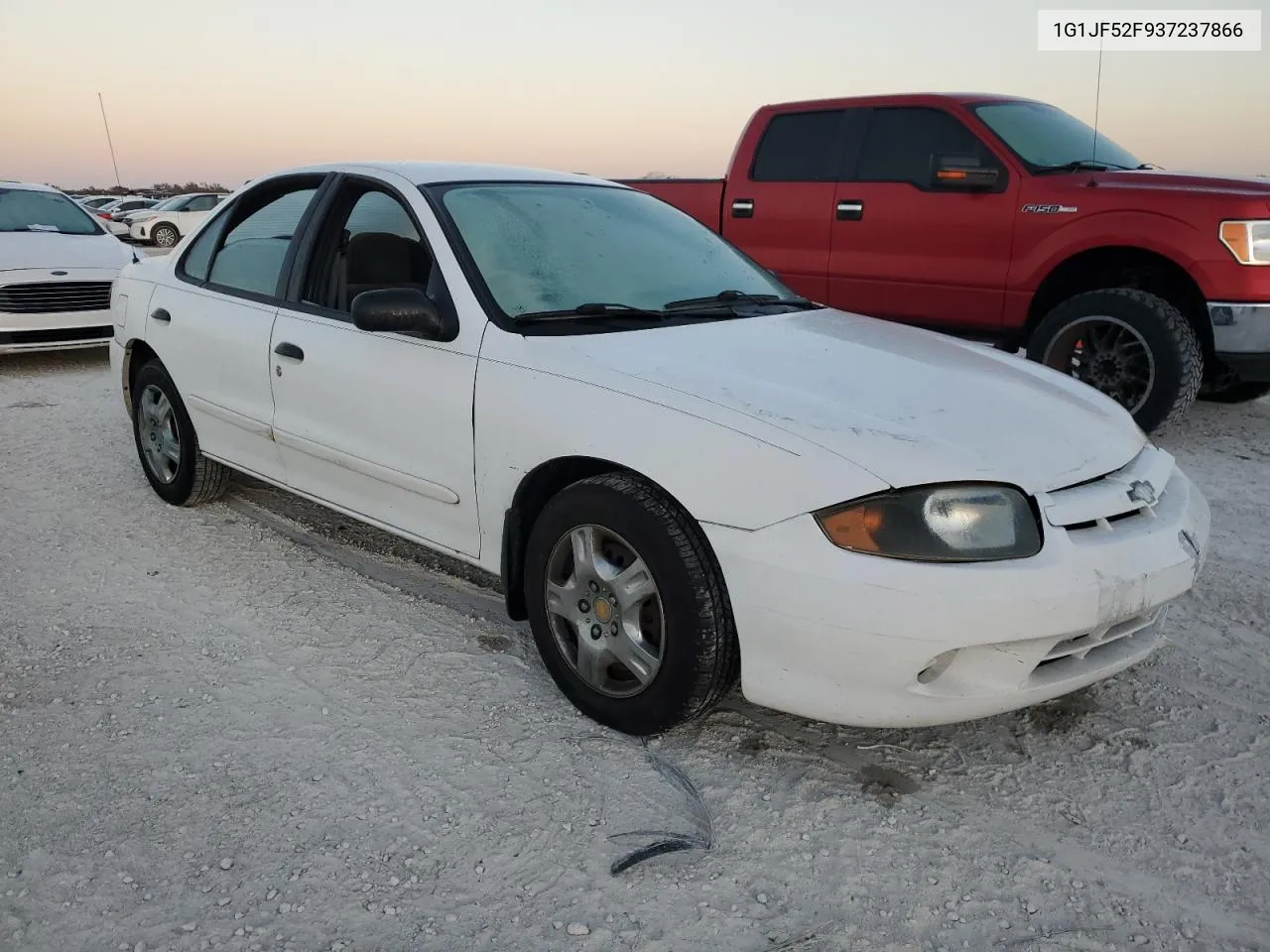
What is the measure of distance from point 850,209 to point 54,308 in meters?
6.21

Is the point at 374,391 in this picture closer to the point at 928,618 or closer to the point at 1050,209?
the point at 928,618

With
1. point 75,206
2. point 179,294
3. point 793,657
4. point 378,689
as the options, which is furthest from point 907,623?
point 75,206

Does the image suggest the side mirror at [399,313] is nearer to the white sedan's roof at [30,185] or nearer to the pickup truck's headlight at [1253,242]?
the pickup truck's headlight at [1253,242]

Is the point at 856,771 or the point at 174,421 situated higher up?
the point at 174,421

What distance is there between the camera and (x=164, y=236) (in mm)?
23438

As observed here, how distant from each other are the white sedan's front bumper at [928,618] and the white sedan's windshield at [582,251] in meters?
1.10

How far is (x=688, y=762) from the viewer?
2.62 m

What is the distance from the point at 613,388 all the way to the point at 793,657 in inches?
32.3

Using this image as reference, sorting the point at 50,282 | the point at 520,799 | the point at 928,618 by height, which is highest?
the point at 50,282

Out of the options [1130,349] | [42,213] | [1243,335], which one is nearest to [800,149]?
[1130,349]

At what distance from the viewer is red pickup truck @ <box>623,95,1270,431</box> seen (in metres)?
5.22

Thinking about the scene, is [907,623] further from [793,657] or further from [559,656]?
[559,656]

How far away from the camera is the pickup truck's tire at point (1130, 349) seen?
207 inches

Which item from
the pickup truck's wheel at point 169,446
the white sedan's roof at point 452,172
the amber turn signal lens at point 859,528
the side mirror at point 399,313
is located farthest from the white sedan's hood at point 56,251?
the amber turn signal lens at point 859,528
